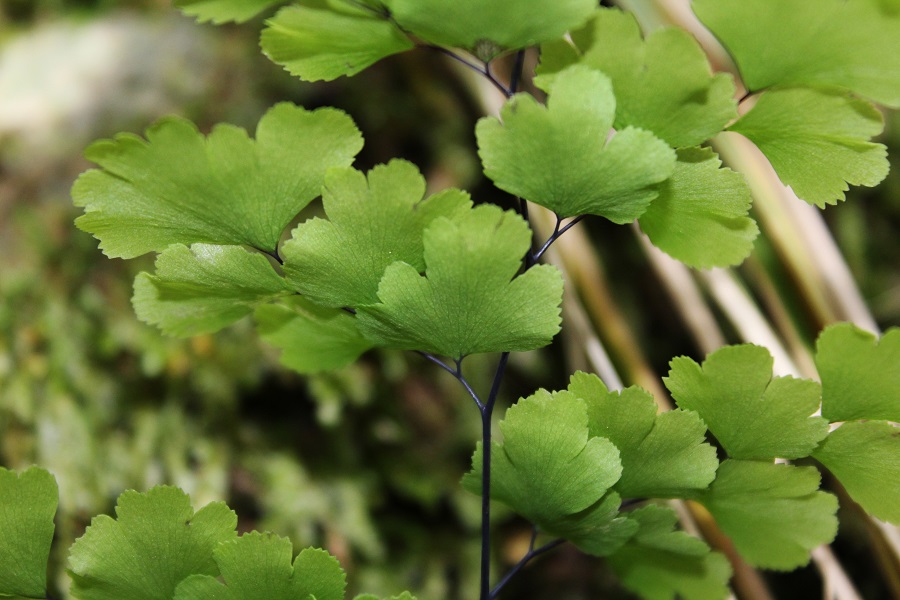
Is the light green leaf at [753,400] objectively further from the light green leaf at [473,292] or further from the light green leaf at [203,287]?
the light green leaf at [203,287]

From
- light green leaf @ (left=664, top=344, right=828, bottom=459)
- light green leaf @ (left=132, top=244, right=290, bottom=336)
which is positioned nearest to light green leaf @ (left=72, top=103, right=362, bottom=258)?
light green leaf @ (left=132, top=244, right=290, bottom=336)

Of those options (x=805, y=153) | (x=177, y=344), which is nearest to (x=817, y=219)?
(x=805, y=153)

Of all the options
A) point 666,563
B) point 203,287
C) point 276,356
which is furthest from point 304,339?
point 276,356

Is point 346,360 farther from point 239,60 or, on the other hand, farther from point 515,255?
point 239,60

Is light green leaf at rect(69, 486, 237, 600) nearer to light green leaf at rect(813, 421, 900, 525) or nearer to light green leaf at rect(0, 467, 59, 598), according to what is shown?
light green leaf at rect(0, 467, 59, 598)

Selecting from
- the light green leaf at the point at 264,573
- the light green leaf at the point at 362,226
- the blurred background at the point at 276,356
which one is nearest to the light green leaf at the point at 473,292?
the light green leaf at the point at 362,226

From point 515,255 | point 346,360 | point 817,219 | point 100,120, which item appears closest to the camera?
point 515,255
